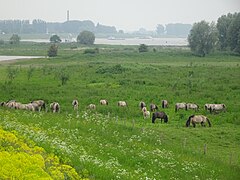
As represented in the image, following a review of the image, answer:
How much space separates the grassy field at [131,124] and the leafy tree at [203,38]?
38.4m

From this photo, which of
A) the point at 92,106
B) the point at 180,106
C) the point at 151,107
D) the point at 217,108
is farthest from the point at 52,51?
the point at 217,108

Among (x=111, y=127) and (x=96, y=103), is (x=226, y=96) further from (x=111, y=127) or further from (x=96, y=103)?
(x=111, y=127)

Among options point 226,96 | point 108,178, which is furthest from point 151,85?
point 108,178

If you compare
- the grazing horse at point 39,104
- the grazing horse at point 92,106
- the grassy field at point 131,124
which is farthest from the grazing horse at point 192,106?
the grazing horse at point 39,104

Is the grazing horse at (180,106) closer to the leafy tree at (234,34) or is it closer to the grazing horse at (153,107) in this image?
the grazing horse at (153,107)

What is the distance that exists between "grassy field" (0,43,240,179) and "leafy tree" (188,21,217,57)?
38358 millimetres

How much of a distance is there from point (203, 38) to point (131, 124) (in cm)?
8092

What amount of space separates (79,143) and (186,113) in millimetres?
19794

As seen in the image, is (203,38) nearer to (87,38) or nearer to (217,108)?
(217,108)

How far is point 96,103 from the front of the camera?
42.5 meters

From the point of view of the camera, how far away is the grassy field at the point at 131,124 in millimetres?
18834

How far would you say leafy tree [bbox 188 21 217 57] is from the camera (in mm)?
108062

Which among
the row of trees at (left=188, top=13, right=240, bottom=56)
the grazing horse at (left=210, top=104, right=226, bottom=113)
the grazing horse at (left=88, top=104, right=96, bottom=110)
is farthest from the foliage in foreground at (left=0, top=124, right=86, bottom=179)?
the row of trees at (left=188, top=13, right=240, bottom=56)

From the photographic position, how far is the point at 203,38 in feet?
357
